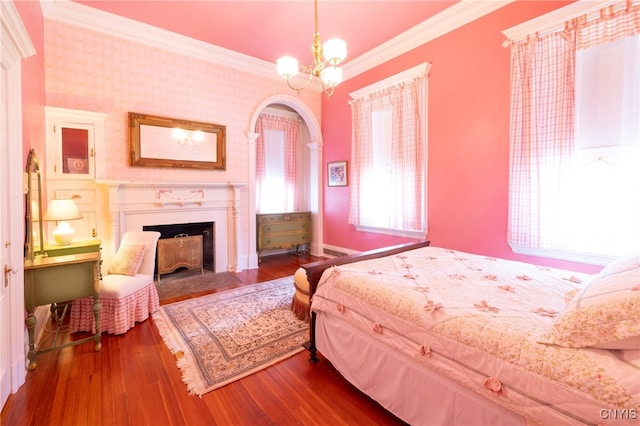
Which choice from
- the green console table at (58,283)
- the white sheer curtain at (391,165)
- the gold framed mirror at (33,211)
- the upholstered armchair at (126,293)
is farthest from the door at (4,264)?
the white sheer curtain at (391,165)

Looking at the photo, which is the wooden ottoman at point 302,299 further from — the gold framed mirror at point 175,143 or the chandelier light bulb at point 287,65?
the gold framed mirror at point 175,143

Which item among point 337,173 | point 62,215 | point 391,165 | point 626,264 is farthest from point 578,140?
point 62,215

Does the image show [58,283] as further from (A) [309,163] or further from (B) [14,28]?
(A) [309,163]

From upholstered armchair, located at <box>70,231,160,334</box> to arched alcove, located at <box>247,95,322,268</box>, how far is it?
1920mm

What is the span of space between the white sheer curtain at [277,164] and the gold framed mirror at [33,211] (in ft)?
10.9

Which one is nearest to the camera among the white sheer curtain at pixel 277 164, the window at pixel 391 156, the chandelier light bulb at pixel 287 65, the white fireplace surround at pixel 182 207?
the chandelier light bulb at pixel 287 65

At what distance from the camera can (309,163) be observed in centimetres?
623

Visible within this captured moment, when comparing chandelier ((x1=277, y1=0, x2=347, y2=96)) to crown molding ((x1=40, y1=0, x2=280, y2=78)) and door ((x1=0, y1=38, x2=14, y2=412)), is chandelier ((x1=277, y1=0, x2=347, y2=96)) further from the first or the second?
crown molding ((x1=40, y1=0, x2=280, y2=78))

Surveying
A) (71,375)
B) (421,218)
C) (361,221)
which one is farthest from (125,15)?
(421,218)

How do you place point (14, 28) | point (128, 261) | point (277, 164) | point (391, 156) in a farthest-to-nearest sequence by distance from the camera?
1. point (277, 164)
2. point (391, 156)
3. point (128, 261)
4. point (14, 28)

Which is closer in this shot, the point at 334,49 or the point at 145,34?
the point at 334,49

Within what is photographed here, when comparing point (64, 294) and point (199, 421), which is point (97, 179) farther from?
point (199, 421)

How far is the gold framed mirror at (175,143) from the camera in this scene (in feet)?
12.2

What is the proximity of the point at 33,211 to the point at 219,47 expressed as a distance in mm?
3147
